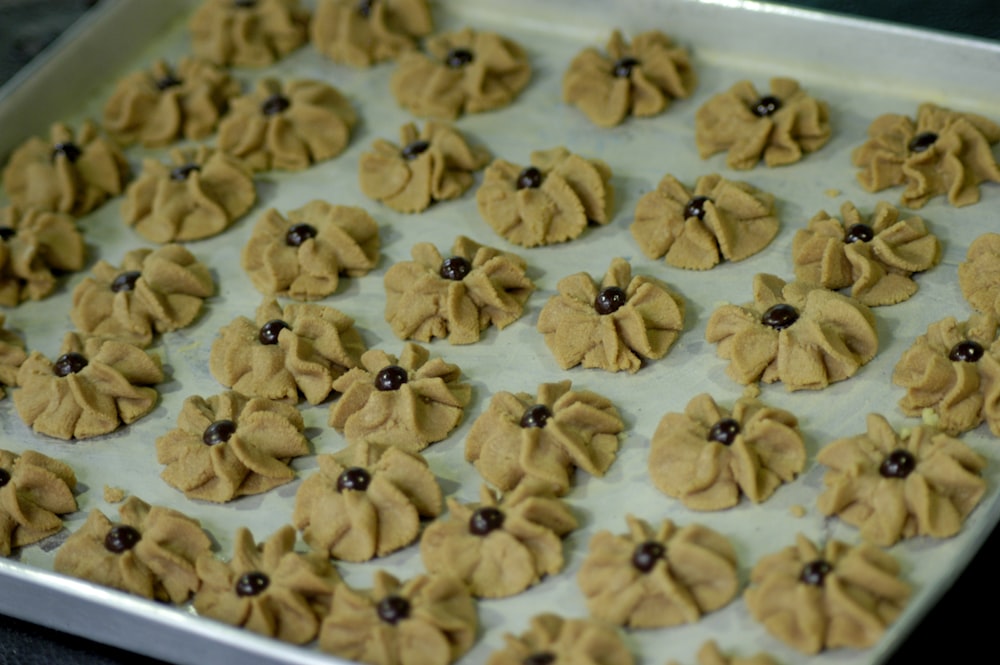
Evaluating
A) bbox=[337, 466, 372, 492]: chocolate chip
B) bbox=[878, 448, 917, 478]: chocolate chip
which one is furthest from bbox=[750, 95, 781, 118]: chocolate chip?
bbox=[337, 466, 372, 492]: chocolate chip

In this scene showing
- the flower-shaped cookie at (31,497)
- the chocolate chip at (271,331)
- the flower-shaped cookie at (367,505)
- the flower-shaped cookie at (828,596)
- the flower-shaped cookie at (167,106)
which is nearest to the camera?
the flower-shaped cookie at (828,596)

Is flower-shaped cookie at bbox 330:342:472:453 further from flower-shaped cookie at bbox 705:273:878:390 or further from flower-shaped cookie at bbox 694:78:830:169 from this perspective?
flower-shaped cookie at bbox 694:78:830:169

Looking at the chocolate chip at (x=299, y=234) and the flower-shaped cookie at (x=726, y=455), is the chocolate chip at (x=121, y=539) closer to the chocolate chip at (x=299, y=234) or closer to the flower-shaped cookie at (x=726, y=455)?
the chocolate chip at (x=299, y=234)

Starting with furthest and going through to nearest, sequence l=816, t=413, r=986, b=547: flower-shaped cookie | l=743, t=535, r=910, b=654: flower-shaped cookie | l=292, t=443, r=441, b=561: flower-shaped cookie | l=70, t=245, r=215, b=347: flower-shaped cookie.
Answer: l=70, t=245, r=215, b=347: flower-shaped cookie < l=292, t=443, r=441, b=561: flower-shaped cookie < l=816, t=413, r=986, b=547: flower-shaped cookie < l=743, t=535, r=910, b=654: flower-shaped cookie

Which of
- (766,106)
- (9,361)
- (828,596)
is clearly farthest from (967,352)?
(9,361)

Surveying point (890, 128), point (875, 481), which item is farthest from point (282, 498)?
point (890, 128)

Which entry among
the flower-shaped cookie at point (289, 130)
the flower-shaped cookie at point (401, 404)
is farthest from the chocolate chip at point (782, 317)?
the flower-shaped cookie at point (289, 130)
